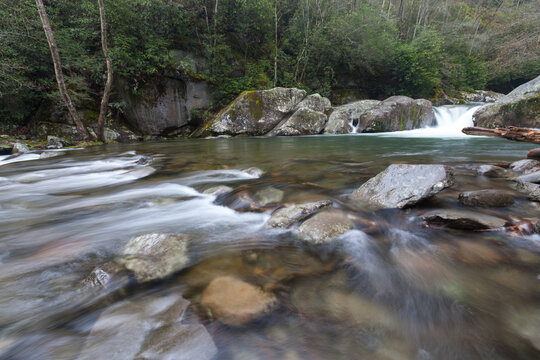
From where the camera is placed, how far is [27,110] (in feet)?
35.2

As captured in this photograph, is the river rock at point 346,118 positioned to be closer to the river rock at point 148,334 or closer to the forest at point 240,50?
the forest at point 240,50

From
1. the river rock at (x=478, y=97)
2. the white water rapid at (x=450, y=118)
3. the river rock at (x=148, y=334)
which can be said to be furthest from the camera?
the river rock at (x=478, y=97)

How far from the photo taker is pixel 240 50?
18.0m

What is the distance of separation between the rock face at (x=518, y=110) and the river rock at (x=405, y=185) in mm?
11219

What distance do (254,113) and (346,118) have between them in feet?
19.1

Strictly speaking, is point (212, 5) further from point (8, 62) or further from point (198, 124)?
point (8, 62)

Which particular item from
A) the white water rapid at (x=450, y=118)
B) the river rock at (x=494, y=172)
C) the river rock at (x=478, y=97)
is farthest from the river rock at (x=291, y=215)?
the river rock at (x=478, y=97)

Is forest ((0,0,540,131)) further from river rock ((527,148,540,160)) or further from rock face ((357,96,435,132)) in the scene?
river rock ((527,148,540,160))

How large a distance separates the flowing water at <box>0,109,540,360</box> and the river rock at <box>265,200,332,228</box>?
11cm

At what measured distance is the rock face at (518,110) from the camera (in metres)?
9.19

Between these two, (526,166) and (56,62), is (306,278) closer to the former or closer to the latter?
(526,166)

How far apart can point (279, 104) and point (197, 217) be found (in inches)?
496

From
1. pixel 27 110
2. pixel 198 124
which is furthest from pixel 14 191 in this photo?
pixel 198 124

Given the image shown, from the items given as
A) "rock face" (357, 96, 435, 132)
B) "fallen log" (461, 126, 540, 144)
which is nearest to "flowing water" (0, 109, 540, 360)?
"fallen log" (461, 126, 540, 144)
